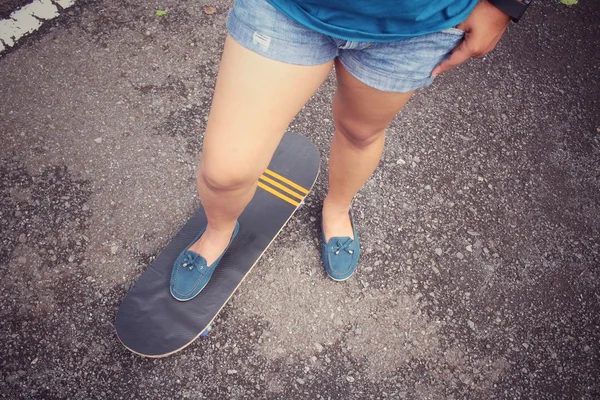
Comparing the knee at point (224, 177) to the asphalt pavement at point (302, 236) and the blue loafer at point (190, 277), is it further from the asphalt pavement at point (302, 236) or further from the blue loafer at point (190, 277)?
the asphalt pavement at point (302, 236)

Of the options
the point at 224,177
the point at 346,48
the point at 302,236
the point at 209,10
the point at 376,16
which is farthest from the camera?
the point at 209,10

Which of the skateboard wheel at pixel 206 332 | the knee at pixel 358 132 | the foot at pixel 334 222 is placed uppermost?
the knee at pixel 358 132

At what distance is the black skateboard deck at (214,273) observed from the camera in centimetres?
168

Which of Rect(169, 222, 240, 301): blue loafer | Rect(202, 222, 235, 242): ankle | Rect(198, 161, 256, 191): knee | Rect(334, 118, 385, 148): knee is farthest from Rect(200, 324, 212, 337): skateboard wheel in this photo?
Rect(334, 118, 385, 148): knee

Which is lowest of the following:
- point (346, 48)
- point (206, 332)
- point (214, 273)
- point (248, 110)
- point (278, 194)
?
point (206, 332)

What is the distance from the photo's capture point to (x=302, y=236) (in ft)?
6.75

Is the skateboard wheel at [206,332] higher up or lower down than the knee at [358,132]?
lower down

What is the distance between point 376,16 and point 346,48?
0.13 metres

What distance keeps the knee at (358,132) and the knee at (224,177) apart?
379 mm

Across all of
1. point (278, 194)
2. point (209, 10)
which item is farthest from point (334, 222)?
point (209, 10)

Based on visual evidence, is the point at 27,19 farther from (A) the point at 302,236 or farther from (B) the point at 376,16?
(B) the point at 376,16

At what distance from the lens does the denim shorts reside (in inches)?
37.7

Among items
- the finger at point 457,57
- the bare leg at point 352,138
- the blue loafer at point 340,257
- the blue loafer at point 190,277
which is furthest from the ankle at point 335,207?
the finger at point 457,57

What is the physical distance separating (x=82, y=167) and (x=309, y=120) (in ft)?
4.12
